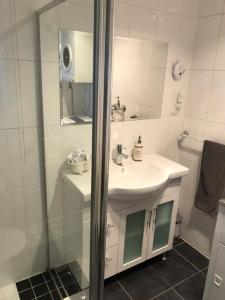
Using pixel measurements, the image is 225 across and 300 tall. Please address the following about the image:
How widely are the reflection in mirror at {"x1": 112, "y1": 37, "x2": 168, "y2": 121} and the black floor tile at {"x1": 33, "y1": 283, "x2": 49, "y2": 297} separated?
4.06 ft

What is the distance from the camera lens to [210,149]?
1.91 metres

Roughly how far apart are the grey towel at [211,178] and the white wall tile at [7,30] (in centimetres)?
147

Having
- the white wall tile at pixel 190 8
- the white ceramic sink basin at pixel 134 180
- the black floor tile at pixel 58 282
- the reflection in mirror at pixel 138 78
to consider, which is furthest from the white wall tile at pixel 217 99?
the black floor tile at pixel 58 282

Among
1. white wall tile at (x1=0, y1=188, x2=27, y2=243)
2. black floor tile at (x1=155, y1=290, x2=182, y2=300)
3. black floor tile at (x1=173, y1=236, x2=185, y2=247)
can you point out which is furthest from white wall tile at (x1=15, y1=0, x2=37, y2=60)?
black floor tile at (x1=173, y1=236, x2=185, y2=247)

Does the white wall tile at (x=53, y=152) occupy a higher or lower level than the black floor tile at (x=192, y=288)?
higher

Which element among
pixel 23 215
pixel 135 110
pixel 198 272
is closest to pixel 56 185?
pixel 23 215

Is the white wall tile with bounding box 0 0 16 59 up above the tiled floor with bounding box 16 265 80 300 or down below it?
above

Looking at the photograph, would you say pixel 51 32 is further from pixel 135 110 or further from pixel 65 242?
pixel 65 242

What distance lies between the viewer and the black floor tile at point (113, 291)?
1716 millimetres

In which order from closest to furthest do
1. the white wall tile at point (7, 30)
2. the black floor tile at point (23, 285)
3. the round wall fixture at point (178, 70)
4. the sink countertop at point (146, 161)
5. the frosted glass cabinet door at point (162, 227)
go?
the sink countertop at point (146, 161)
the white wall tile at point (7, 30)
the black floor tile at point (23, 285)
the frosted glass cabinet door at point (162, 227)
the round wall fixture at point (178, 70)

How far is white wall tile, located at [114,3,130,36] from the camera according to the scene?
5.38 ft

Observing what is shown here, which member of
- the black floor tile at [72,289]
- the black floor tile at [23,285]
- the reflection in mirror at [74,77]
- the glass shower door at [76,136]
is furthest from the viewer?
the black floor tile at [23,285]

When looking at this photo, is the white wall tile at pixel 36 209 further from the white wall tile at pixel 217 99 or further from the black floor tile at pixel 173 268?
the white wall tile at pixel 217 99

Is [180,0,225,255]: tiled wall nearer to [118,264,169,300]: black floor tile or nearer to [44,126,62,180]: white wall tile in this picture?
[118,264,169,300]: black floor tile
